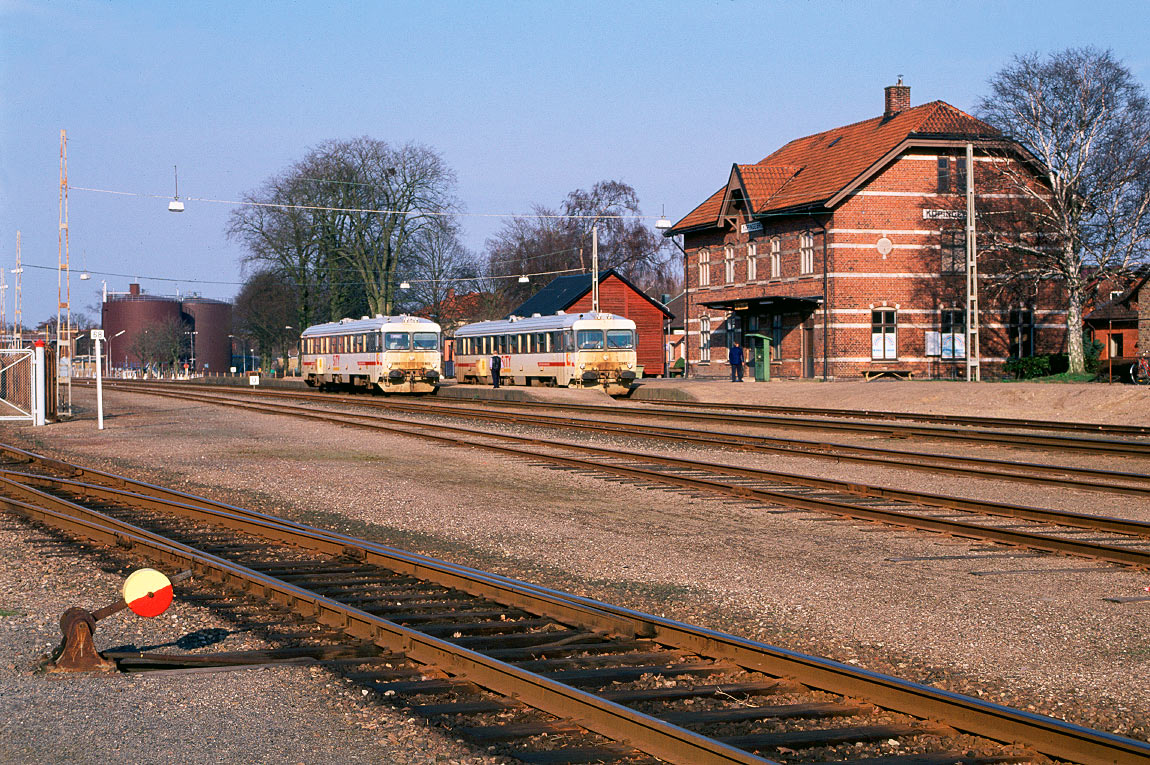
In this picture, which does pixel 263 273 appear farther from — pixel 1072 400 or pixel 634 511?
pixel 634 511

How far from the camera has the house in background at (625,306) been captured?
67188mm

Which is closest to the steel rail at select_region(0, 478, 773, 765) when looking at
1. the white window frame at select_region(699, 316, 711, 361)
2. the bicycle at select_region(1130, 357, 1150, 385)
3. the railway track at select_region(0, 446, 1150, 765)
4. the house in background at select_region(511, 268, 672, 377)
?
the railway track at select_region(0, 446, 1150, 765)

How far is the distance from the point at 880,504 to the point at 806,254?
3814 cm

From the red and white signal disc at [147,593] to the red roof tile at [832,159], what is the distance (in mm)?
43315

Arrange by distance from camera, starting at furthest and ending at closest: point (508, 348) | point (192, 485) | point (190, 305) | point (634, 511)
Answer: point (190, 305)
point (508, 348)
point (192, 485)
point (634, 511)

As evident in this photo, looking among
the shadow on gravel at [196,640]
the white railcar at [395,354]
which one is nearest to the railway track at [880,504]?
the shadow on gravel at [196,640]

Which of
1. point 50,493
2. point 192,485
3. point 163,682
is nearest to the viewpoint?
point 163,682

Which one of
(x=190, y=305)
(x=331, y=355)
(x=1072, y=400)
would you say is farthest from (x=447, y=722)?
(x=190, y=305)

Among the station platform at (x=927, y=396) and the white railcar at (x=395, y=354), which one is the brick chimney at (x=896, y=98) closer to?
the station platform at (x=927, y=396)

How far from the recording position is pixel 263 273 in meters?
76.3

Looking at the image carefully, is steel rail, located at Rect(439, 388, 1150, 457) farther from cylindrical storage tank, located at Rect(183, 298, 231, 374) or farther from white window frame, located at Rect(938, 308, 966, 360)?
cylindrical storage tank, located at Rect(183, 298, 231, 374)

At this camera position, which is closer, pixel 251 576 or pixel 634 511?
pixel 251 576

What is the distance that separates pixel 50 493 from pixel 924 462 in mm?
12545

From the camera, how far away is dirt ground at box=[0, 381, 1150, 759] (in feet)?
21.3
